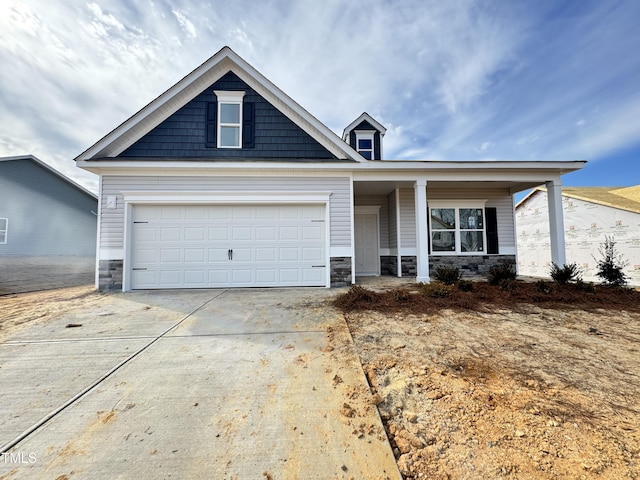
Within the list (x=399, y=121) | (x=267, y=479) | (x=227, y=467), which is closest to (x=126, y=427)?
(x=227, y=467)

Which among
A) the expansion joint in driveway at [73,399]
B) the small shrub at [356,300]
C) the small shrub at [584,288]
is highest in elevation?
the small shrub at [584,288]

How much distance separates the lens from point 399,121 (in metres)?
11.9

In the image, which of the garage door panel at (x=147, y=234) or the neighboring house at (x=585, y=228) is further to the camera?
the neighboring house at (x=585, y=228)

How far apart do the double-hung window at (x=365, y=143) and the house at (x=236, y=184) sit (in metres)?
3.28

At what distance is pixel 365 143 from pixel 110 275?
9.90 m

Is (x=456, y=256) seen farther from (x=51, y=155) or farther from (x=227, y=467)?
(x=51, y=155)

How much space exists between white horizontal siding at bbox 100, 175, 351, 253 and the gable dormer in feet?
13.5

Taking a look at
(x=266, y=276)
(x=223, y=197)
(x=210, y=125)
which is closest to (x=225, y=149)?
(x=210, y=125)

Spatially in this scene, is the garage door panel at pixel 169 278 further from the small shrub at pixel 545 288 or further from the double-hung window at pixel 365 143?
the small shrub at pixel 545 288

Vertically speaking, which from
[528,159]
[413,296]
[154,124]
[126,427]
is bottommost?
[126,427]

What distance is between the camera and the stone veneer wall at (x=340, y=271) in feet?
23.0

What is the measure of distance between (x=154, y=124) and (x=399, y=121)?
10.00 metres

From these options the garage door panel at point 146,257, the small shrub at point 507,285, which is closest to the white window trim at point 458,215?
the small shrub at point 507,285

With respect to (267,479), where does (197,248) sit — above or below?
above
